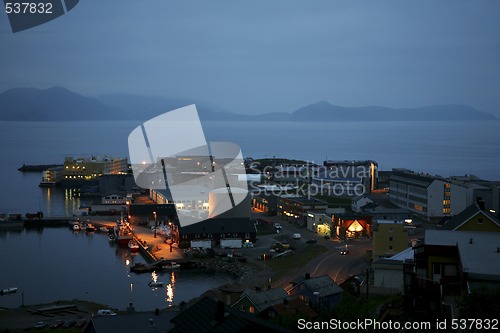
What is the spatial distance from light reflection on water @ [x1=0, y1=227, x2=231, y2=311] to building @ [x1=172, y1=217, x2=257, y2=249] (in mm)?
584

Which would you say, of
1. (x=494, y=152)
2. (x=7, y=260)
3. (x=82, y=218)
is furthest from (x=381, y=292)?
(x=494, y=152)

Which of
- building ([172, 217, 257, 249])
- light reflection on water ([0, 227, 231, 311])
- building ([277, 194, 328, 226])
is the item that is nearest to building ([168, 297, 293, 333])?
light reflection on water ([0, 227, 231, 311])

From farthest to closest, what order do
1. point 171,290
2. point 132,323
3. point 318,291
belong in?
point 171,290 → point 318,291 → point 132,323

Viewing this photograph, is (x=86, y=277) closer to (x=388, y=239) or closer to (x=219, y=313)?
(x=388, y=239)

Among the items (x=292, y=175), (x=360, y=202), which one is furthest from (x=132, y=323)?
(x=292, y=175)

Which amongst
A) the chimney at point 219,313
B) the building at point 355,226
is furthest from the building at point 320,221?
the chimney at point 219,313

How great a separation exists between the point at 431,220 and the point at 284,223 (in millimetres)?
1877

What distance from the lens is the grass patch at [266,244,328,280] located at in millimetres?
5516

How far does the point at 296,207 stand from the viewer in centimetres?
838

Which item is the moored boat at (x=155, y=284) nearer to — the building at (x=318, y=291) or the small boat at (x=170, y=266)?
the small boat at (x=170, y=266)

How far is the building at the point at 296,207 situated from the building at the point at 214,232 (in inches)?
48.6

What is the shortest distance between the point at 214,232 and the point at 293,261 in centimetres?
140

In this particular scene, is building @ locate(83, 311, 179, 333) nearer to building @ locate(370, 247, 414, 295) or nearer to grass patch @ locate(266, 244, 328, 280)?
building @ locate(370, 247, 414, 295)

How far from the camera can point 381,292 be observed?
130 inches
